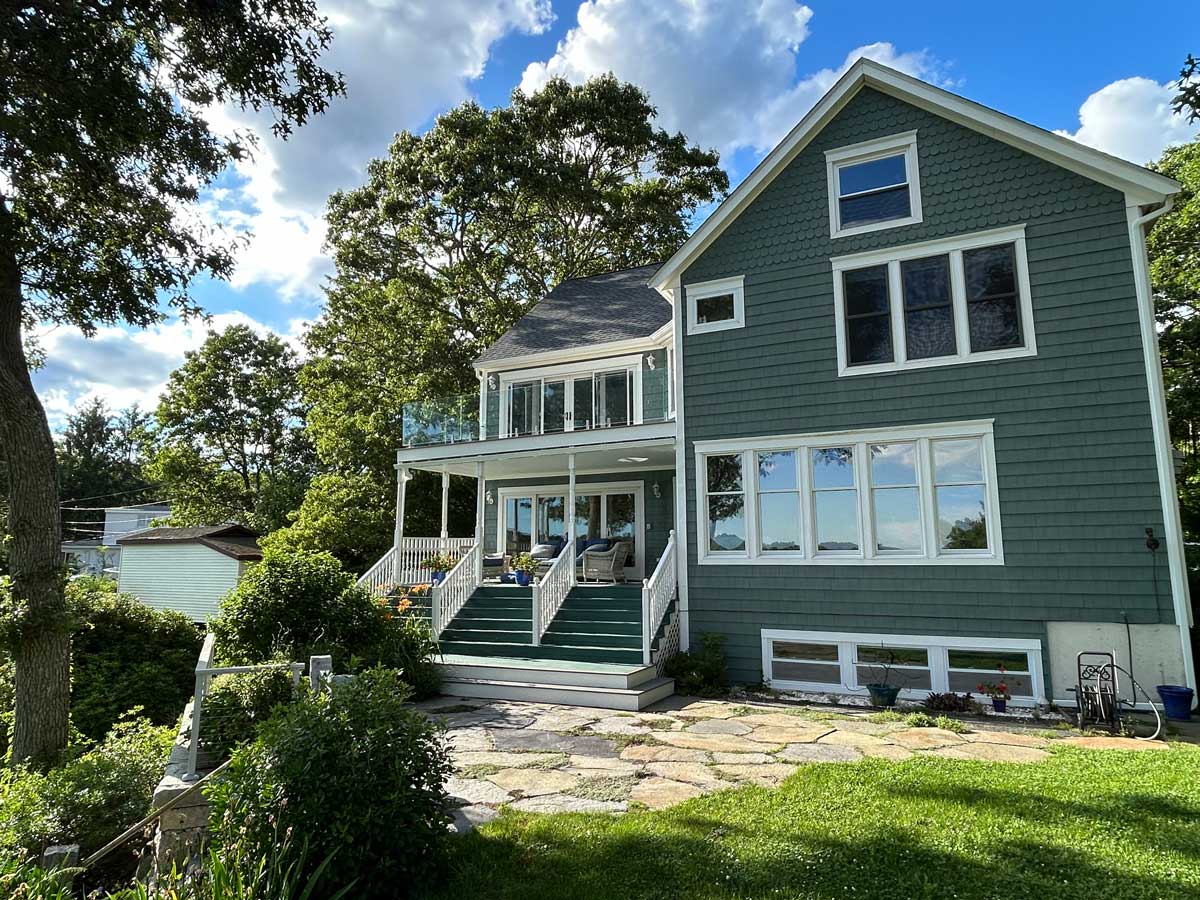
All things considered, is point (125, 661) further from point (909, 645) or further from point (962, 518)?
point (962, 518)

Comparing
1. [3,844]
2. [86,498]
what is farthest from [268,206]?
[86,498]

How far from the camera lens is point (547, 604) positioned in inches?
463

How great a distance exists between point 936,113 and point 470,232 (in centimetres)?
1751

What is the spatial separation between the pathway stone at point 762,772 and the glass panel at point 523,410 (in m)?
9.83

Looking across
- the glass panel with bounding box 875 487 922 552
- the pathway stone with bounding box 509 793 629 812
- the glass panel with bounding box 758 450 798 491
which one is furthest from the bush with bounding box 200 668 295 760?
the glass panel with bounding box 875 487 922 552

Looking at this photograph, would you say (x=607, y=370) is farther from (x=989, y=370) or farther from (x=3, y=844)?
(x=3, y=844)

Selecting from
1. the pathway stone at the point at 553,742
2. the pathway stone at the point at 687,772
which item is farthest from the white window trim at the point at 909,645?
the pathway stone at the point at 687,772

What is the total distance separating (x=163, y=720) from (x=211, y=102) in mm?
9197

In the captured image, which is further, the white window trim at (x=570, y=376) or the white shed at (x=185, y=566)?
the white shed at (x=185, y=566)

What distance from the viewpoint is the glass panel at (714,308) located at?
38.0 feet

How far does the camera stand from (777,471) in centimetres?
1084

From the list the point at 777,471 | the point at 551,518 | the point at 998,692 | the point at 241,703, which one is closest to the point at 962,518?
the point at 998,692

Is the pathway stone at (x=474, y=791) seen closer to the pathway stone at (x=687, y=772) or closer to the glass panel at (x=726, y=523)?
the pathway stone at (x=687, y=772)

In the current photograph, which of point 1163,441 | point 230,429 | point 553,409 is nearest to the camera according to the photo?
point 1163,441
